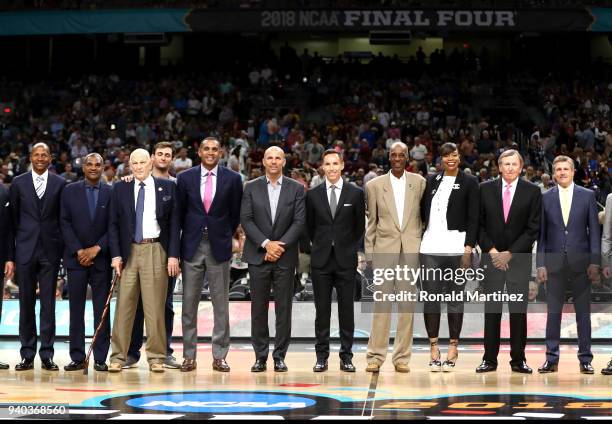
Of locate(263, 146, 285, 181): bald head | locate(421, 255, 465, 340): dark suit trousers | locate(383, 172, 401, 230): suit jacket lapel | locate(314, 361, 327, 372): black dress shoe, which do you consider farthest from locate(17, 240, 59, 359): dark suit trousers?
locate(421, 255, 465, 340): dark suit trousers

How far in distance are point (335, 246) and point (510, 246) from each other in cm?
168

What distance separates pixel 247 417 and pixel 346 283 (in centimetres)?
325

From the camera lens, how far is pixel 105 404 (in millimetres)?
8977

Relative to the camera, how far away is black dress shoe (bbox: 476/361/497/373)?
1110 cm

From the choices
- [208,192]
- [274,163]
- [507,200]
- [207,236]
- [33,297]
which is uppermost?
[274,163]

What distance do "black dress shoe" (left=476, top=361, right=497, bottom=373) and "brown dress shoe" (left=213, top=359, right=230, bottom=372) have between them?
239 cm

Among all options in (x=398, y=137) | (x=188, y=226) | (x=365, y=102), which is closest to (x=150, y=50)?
(x=365, y=102)

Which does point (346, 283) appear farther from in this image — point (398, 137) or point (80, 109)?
point (80, 109)

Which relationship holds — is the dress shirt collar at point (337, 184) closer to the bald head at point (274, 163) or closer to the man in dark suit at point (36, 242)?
the bald head at point (274, 163)

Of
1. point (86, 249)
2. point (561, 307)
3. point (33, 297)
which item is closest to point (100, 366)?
point (33, 297)

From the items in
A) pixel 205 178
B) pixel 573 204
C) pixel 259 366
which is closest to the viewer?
pixel 259 366

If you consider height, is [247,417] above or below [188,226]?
below

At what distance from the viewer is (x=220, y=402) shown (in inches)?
360

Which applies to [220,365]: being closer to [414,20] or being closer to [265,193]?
[265,193]
